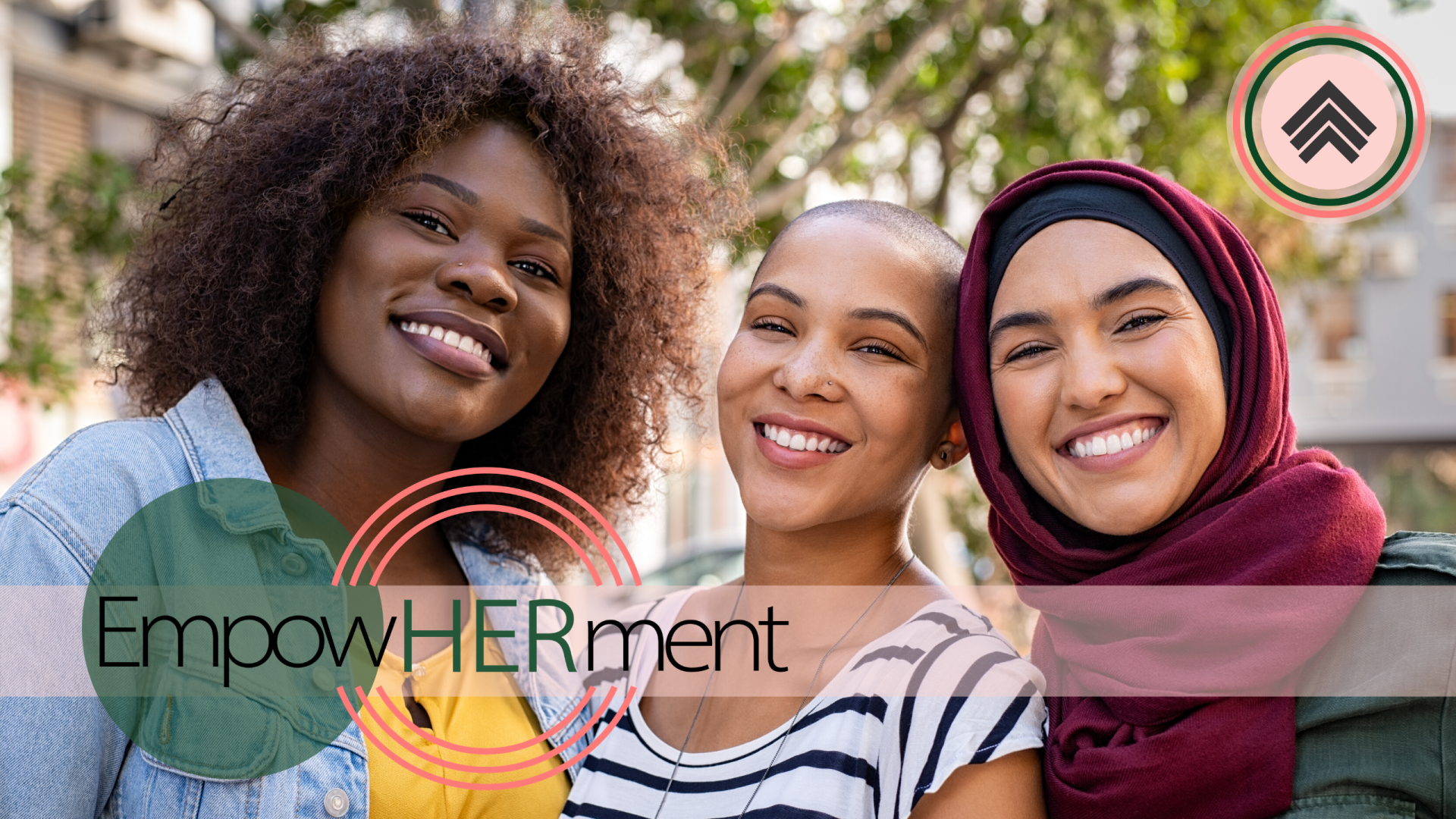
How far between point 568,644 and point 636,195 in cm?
109

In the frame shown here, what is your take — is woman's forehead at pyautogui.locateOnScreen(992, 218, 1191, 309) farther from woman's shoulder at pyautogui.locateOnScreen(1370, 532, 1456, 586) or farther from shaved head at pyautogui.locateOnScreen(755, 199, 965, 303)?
woman's shoulder at pyautogui.locateOnScreen(1370, 532, 1456, 586)

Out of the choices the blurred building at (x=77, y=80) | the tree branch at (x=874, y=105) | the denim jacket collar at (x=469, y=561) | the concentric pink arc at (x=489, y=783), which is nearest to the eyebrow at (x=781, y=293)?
the concentric pink arc at (x=489, y=783)

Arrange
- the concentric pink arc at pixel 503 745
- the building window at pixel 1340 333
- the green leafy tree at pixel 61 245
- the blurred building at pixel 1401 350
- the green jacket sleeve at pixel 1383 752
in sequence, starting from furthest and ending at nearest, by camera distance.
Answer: the building window at pixel 1340 333, the blurred building at pixel 1401 350, the green leafy tree at pixel 61 245, the concentric pink arc at pixel 503 745, the green jacket sleeve at pixel 1383 752

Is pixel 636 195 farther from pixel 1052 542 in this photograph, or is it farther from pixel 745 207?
pixel 1052 542

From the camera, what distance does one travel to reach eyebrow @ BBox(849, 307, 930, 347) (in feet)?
7.40

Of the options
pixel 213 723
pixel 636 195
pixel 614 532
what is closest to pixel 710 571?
pixel 614 532

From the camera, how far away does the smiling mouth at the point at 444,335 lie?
7.98ft

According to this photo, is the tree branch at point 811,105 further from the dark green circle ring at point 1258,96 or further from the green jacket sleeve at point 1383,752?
the green jacket sleeve at point 1383,752

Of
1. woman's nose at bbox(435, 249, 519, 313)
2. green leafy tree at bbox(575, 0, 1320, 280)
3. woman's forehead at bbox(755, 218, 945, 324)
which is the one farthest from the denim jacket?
green leafy tree at bbox(575, 0, 1320, 280)

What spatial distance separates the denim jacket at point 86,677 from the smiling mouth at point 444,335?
0.40 m

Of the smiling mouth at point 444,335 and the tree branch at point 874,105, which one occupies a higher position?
the tree branch at point 874,105

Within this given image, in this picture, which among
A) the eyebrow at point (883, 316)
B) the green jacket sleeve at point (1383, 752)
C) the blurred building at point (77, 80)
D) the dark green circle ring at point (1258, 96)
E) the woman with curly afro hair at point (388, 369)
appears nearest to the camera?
the green jacket sleeve at point (1383, 752)

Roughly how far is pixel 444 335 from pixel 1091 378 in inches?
49.2

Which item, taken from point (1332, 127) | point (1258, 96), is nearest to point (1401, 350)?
point (1258, 96)
